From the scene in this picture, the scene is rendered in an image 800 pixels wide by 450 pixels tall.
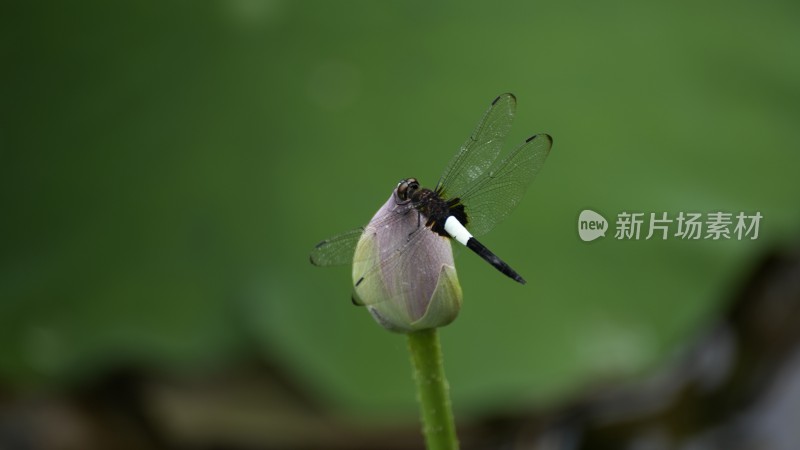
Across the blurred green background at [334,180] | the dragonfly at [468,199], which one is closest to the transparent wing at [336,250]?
the dragonfly at [468,199]

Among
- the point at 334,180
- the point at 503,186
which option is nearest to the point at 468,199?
the point at 503,186

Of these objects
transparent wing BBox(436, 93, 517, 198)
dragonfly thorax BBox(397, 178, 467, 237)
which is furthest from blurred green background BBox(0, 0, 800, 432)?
dragonfly thorax BBox(397, 178, 467, 237)

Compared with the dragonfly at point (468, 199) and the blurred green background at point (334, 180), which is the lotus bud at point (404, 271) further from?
the blurred green background at point (334, 180)

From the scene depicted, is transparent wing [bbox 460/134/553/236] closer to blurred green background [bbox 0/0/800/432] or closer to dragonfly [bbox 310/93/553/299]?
dragonfly [bbox 310/93/553/299]

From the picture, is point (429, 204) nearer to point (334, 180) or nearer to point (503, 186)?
point (503, 186)

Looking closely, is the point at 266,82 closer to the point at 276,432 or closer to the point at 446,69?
the point at 446,69

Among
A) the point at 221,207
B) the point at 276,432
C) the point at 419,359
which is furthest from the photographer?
the point at 276,432

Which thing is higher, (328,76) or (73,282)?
(328,76)

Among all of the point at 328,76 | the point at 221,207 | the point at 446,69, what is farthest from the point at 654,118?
the point at 221,207
